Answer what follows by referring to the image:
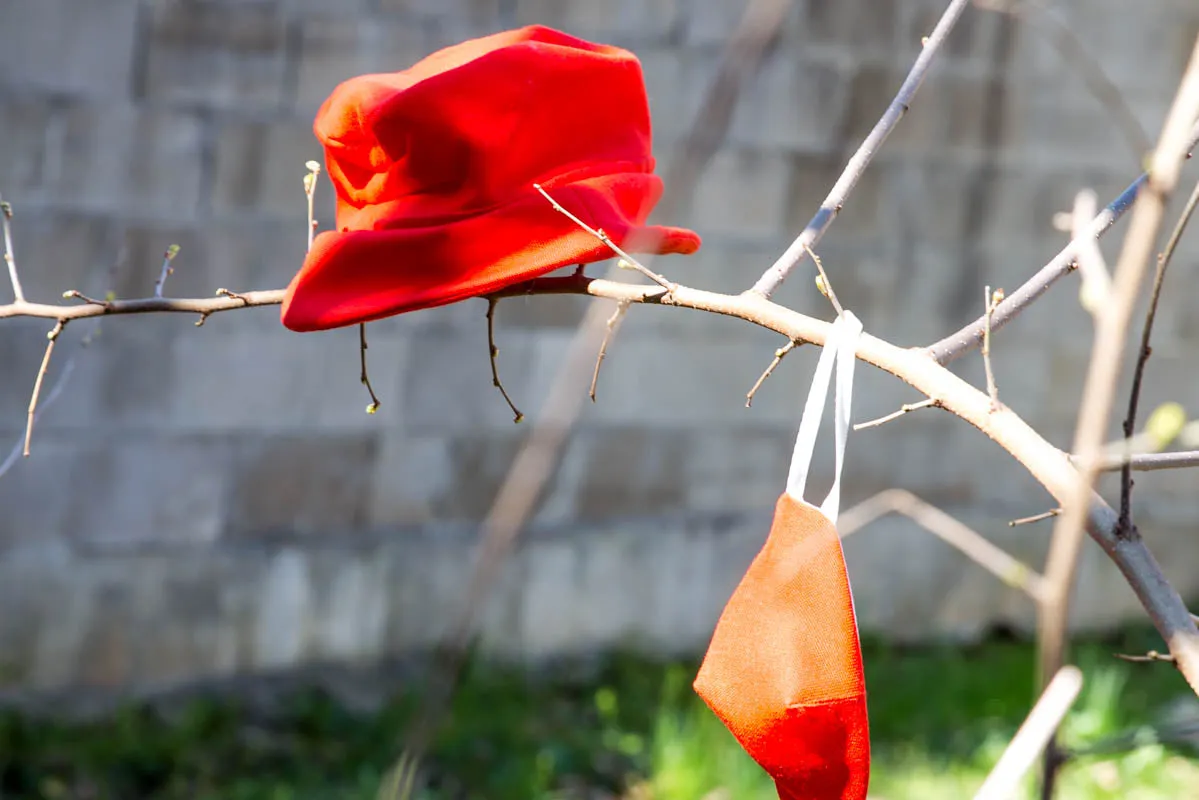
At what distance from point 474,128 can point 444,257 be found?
0.37ft

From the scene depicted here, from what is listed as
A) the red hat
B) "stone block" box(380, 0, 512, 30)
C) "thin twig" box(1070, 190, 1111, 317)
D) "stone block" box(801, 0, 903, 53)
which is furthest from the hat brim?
"stone block" box(801, 0, 903, 53)

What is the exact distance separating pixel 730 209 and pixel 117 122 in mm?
1506

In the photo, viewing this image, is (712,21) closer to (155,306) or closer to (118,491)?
(118,491)

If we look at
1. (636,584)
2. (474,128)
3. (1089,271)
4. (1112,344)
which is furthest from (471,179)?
(636,584)

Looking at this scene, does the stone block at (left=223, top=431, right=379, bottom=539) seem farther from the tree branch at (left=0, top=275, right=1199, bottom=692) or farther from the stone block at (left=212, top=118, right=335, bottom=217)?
the tree branch at (left=0, top=275, right=1199, bottom=692)

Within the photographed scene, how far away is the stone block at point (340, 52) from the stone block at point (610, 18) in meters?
0.31

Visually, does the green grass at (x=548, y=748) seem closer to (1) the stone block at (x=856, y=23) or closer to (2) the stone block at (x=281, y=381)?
(2) the stone block at (x=281, y=381)

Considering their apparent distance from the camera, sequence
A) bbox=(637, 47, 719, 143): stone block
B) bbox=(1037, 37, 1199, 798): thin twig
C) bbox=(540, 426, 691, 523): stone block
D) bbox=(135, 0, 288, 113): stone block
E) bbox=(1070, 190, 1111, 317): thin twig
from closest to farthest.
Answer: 1. bbox=(1037, 37, 1199, 798): thin twig
2. bbox=(1070, 190, 1111, 317): thin twig
3. bbox=(135, 0, 288, 113): stone block
4. bbox=(637, 47, 719, 143): stone block
5. bbox=(540, 426, 691, 523): stone block

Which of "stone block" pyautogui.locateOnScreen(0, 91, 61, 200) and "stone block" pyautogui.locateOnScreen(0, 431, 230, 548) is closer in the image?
"stone block" pyautogui.locateOnScreen(0, 91, 61, 200)

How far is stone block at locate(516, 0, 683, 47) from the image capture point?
10.2 feet

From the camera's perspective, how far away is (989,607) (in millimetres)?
3969

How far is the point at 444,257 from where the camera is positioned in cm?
108

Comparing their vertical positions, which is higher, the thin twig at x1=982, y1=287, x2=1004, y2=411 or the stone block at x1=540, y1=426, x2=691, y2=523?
the thin twig at x1=982, y1=287, x2=1004, y2=411

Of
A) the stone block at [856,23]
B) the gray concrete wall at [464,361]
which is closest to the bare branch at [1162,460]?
the gray concrete wall at [464,361]
